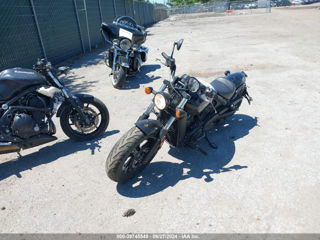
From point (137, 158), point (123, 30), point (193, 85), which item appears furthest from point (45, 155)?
point (123, 30)

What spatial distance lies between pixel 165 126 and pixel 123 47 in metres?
4.70

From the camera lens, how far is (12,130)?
3559 mm

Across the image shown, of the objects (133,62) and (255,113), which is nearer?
(255,113)

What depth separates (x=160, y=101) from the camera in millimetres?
2955

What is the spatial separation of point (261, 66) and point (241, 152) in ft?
17.5

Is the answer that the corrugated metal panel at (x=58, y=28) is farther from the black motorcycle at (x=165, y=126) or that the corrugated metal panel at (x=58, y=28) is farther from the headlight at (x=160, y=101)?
the headlight at (x=160, y=101)

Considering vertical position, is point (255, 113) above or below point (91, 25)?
below

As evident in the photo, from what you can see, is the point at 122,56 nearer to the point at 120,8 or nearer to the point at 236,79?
the point at 236,79

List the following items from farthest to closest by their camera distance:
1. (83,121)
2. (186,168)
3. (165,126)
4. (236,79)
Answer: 1. (236,79)
2. (83,121)
3. (186,168)
4. (165,126)

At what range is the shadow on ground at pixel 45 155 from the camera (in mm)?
3635

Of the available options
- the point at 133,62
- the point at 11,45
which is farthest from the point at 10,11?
the point at 133,62

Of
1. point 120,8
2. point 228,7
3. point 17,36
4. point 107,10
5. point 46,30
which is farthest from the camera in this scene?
point 228,7

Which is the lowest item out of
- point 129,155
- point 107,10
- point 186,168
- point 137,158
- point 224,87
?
point 186,168

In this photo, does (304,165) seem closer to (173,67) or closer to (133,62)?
(173,67)
